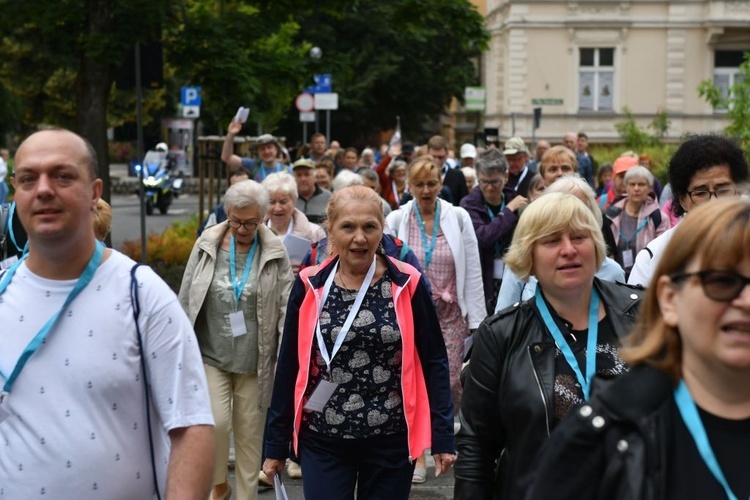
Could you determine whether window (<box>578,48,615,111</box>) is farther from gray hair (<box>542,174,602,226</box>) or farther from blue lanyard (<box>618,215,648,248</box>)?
gray hair (<box>542,174,602,226</box>)

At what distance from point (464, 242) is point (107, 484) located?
5.47 meters

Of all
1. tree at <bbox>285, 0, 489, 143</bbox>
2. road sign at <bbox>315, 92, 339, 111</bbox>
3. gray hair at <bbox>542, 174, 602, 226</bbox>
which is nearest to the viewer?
gray hair at <bbox>542, 174, 602, 226</bbox>

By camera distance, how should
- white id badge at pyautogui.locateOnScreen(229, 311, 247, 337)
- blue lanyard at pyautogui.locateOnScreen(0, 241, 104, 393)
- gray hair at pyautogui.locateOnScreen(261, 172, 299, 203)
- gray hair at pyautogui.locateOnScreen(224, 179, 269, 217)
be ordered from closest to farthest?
blue lanyard at pyautogui.locateOnScreen(0, 241, 104, 393), white id badge at pyautogui.locateOnScreen(229, 311, 247, 337), gray hair at pyautogui.locateOnScreen(224, 179, 269, 217), gray hair at pyautogui.locateOnScreen(261, 172, 299, 203)

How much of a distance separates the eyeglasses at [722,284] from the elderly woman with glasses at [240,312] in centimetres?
495

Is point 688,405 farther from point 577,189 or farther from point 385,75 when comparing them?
point 385,75

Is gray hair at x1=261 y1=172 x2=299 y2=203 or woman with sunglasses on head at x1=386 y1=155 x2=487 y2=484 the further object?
gray hair at x1=261 y1=172 x2=299 y2=203

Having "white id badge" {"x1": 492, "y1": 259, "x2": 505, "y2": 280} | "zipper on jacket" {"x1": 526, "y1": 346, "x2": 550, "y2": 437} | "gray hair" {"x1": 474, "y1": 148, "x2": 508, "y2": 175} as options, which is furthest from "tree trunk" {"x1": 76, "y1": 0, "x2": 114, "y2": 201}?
"zipper on jacket" {"x1": 526, "y1": 346, "x2": 550, "y2": 437}

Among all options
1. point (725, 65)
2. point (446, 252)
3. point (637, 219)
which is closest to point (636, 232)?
point (637, 219)

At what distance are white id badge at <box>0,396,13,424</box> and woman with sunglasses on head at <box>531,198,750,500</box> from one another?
1.61 m

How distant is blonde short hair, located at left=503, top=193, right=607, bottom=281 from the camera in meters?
4.33

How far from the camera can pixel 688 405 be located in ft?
7.78

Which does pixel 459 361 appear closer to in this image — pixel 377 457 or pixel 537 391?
pixel 377 457

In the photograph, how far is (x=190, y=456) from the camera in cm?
355

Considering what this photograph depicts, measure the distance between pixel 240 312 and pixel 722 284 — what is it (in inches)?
196
